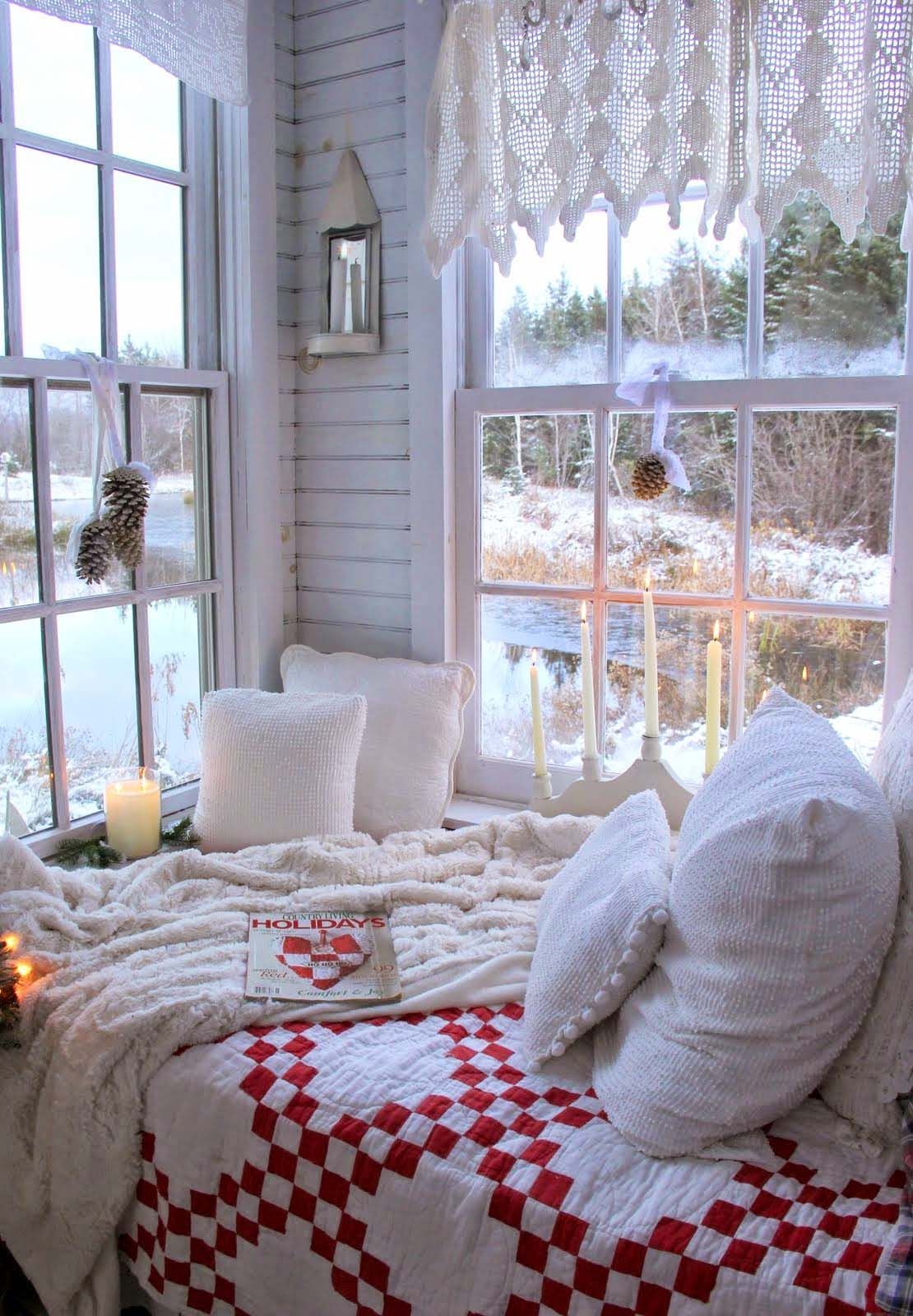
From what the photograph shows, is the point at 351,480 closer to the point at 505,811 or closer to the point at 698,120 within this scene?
the point at 505,811

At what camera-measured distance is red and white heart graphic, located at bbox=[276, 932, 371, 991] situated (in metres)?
1.73

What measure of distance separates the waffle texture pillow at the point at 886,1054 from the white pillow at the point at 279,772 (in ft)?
3.55

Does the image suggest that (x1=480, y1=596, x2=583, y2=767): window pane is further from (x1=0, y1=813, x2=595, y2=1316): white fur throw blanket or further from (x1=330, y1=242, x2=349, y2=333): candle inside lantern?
(x1=330, y1=242, x2=349, y2=333): candle inside lantern

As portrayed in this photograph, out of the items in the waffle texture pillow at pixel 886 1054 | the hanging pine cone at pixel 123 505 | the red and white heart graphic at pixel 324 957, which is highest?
the hanging pine cone at pixel 123 505

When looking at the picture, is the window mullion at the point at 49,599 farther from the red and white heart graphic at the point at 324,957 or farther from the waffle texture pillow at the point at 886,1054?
the waffle texture pillow at the point at 886,1054

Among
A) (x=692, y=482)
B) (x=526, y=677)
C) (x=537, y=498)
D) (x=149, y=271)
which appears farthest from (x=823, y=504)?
(x=149, y=271)

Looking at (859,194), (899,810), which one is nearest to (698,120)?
(859,194)

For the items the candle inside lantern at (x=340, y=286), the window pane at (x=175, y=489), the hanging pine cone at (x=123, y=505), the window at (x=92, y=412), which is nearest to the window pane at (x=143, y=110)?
the window at (x=92, y=412)

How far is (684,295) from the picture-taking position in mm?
2145

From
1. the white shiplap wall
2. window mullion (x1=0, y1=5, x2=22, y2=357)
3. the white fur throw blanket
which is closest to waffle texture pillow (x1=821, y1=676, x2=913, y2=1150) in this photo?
the white fur throw blanket

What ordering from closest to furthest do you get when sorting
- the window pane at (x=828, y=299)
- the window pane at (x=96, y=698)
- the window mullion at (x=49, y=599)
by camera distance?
the window pane at (x=828, y=299)
the window mullion at (x=49, y=599)
the window pane at (x=96, y=698)

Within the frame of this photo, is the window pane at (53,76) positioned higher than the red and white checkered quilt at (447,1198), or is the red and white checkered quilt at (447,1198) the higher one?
the window pane at (53,76)

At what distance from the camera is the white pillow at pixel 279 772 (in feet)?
7.05

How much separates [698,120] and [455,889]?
1.30 meters
